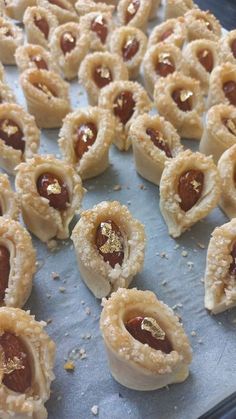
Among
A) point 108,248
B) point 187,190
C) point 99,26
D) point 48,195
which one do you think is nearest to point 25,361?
point 108,248

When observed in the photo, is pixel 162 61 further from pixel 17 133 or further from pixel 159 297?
pixel 159 297

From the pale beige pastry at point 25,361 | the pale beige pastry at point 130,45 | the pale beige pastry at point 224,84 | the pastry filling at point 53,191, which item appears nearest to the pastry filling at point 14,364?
the pale beige pastry at point 25,361

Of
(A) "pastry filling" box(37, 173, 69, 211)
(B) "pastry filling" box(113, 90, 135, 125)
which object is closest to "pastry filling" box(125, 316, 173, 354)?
(A) "pastry filling" box(37, 173, 69, 211)

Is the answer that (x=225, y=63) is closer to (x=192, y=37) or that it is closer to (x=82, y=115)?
(x=192, y=37)

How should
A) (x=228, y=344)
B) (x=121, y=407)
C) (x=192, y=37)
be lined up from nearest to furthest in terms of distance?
(x=121, y=407) < (x=228, y=344) < (x=192, y=37)

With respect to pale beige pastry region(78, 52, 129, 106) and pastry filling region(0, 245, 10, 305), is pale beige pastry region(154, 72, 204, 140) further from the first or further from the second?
pastry filling region(0, 245, 10, 305)

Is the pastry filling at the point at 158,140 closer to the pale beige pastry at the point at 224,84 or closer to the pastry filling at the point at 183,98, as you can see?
the pastry filling at the point at 183,98

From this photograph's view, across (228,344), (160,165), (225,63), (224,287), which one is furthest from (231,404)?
(225,63)
